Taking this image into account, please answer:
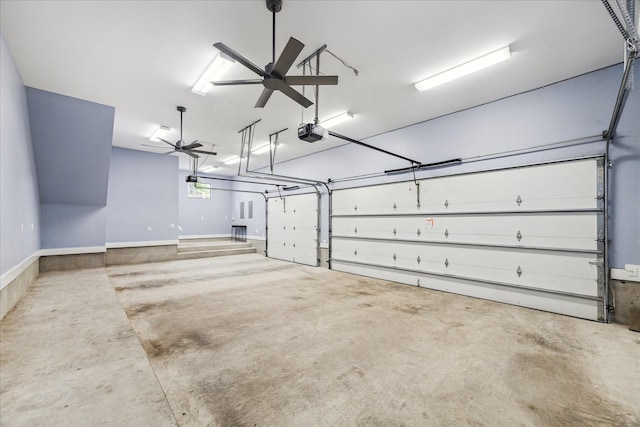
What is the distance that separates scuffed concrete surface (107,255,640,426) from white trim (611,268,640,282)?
0.63 m

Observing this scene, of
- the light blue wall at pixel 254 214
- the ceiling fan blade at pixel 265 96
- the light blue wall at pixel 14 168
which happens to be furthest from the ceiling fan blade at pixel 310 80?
the light blue wall at pixel 254 214

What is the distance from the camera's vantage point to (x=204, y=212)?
12.2 meters

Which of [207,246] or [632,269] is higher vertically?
[632,269]

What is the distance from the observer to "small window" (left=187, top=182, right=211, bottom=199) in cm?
1187

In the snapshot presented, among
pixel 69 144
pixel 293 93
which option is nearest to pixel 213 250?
pixel 69 144

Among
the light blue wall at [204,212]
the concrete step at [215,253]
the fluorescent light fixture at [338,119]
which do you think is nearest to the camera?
the fluorescent light fixture at [338,119]

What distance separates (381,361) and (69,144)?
6.94 m

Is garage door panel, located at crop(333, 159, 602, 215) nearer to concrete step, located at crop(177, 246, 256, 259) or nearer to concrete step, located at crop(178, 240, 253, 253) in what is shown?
concrete step, located at crop(177, 246, 256, 259)

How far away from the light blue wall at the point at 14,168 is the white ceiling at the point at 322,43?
35 cm

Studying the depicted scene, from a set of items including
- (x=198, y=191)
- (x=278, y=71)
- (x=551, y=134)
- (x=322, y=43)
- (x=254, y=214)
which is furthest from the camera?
(x=198, y=191)

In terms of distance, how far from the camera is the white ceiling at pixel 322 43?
8.89 feet

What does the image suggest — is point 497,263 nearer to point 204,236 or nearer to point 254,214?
point 254,214

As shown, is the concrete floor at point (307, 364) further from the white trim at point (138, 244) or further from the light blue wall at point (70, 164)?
the white trim at point (138, 244)

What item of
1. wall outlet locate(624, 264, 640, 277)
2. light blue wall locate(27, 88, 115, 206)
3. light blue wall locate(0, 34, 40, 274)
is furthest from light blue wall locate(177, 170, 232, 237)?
wall outlet locate(624, 264, 640, 277)
